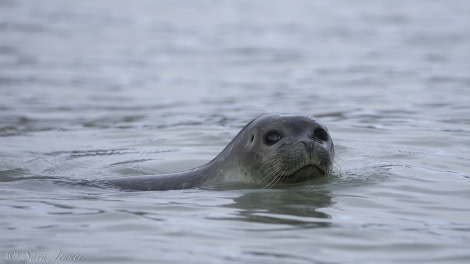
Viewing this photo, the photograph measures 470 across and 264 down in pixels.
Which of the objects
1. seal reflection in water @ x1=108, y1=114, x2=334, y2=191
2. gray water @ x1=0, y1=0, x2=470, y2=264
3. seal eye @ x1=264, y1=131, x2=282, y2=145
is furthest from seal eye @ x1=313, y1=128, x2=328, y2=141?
gray water @ x1=0, y1=0, x2=470, y2=264

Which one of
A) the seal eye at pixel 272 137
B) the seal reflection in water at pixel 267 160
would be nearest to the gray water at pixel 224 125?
the seal reflection in water at pixel 267 160

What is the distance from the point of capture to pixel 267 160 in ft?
23.8

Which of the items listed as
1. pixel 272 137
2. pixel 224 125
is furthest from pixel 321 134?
pixel 224 125

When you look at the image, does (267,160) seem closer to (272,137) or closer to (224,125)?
(272,137)

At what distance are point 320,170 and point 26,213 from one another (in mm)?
2196

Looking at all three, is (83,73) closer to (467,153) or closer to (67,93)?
(67,93)

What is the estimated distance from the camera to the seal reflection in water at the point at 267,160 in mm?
7020

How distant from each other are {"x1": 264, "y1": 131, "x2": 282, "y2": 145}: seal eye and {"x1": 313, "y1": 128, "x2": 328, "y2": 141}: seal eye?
0.92 feet

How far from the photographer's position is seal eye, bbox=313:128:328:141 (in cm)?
717

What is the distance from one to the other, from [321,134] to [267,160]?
18.4 inches

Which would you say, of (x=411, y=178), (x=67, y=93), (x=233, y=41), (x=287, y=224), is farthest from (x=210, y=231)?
(x=233, y=41)

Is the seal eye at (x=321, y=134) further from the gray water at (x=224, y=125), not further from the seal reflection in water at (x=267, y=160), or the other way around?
the gray water at (x=224, y=125)

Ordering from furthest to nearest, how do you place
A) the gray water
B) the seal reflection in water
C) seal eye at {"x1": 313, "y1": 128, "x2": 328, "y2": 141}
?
1. seal eye at {"x1": 313, "y1": 128, "x2": 328, "y2": 141}
2. the seal reflection in water
3. the gray water

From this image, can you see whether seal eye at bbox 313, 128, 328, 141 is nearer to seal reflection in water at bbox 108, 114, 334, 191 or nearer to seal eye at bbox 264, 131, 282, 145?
seal reflection in water at bbox 108, 114, 334, 191
